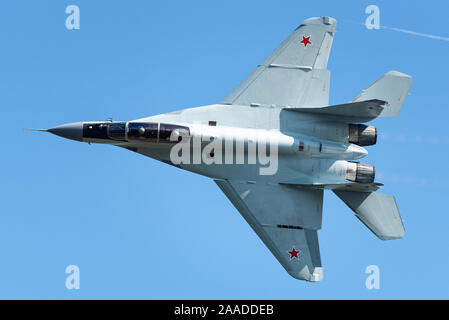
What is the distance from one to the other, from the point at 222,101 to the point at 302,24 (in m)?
3.17

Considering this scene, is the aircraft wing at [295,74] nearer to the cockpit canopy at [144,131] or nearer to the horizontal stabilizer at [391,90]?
the horizontal stabilizer at [391,90]

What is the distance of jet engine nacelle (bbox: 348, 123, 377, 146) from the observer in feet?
57.8

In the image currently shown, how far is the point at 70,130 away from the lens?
1709 cm

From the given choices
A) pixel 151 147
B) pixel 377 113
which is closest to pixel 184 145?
pixel 151 147

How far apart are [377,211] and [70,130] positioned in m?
8.36

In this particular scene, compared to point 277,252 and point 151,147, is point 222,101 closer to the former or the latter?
point 151,147

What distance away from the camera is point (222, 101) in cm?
1784

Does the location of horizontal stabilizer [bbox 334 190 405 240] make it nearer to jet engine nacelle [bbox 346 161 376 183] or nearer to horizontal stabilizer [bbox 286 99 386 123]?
jet engine nacelle [bbox 346 161 376 183]

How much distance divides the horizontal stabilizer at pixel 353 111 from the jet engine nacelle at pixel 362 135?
232mm

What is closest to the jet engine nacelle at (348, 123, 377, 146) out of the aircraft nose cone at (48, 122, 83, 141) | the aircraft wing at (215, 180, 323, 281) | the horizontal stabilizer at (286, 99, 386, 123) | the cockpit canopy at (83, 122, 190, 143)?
the horizontal stabilizer at (286, 99, 386, 123)

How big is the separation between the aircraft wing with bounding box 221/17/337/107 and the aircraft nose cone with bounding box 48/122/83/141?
3.84 meters

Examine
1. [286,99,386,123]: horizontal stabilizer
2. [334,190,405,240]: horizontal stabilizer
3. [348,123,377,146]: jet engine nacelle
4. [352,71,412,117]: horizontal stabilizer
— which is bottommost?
[334,190,405,240]: horizontal stabilizer

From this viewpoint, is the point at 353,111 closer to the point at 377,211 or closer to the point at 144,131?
the point at 377,211

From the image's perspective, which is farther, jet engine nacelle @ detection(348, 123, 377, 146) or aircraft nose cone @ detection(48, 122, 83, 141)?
jet engine nacelle @ detection(348, 123, 377, 146)
